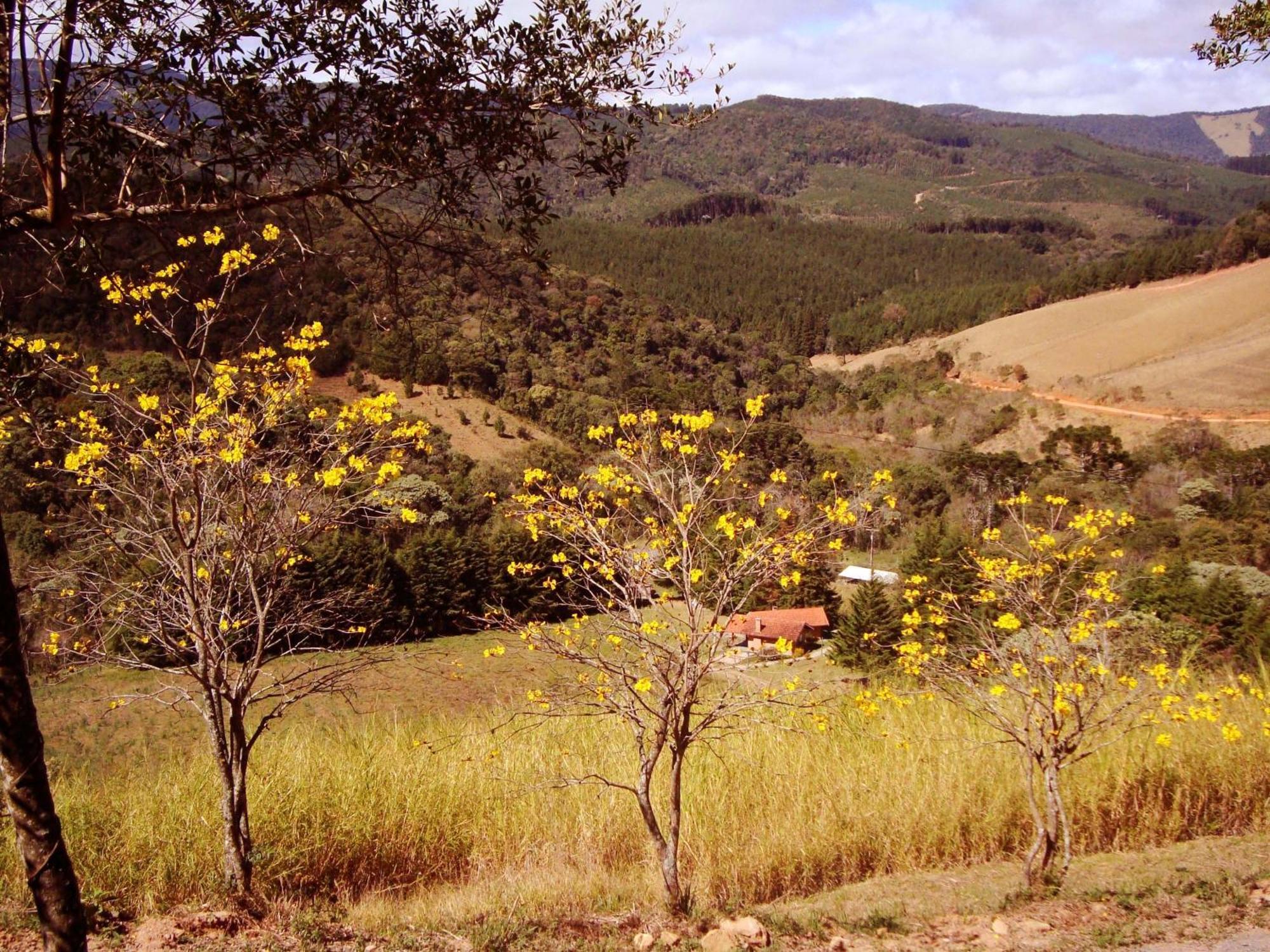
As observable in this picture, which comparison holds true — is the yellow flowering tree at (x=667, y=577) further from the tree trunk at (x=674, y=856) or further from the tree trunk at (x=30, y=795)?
the tree trunk at (x=30, y=795)

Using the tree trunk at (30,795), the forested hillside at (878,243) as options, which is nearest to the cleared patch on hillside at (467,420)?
the forested hillside at (878,243)

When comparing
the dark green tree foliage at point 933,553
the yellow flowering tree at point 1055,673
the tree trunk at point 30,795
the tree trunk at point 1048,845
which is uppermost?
the tree trunk at point 30,795

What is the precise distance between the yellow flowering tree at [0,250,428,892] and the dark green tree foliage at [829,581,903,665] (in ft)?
34.6

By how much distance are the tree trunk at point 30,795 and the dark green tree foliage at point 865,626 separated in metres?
12.2

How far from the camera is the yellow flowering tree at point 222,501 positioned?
3.88m

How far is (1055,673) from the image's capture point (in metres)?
4.24

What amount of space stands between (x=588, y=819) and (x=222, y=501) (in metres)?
2.67

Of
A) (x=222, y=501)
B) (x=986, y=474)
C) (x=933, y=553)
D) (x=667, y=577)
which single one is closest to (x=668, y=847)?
(x=667, y=577)

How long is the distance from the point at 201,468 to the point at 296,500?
1.64ft

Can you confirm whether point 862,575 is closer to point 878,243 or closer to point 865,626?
point 865,626

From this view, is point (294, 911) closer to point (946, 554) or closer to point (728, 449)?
point (728, 449)

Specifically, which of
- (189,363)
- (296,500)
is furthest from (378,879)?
(189,363)

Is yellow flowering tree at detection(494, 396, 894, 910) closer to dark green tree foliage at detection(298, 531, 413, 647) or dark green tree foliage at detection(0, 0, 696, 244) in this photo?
dark green tree foliage at detection(0, 0, 696, 244)

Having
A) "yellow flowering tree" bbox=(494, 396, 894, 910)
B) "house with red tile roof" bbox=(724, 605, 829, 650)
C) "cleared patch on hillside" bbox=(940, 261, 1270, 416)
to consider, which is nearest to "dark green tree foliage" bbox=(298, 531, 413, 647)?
"house with red tile roof" bbox=(724, 605, 829, 650)
